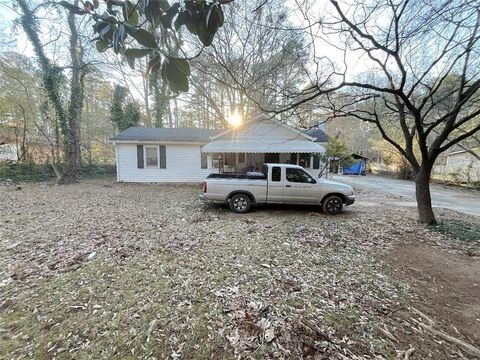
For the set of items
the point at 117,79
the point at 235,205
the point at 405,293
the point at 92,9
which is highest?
the point at 117,79

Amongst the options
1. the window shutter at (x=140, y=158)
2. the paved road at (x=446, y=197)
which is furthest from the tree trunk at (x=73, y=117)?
the paved road at (x=446, y=197)

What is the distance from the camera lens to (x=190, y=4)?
48.6 inches

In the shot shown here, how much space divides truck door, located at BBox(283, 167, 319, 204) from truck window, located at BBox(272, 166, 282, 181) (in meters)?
0.24

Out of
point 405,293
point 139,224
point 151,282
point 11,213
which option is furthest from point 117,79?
point 405,293

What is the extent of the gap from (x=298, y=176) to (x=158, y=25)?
259 inches

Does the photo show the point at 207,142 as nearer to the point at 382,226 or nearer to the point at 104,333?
the point at 382,226

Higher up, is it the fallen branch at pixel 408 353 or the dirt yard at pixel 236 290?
the dirt yard at pixel 236 290

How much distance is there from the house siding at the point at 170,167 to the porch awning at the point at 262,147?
204cm

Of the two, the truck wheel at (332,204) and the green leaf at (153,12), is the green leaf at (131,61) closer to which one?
the green leaf at (153,12)

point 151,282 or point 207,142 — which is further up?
point 207,142

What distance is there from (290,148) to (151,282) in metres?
10.2

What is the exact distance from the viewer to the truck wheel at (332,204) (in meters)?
7.28

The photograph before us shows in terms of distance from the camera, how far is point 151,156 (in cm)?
1396

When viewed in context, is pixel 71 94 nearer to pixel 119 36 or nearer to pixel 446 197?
pixel 119 36
